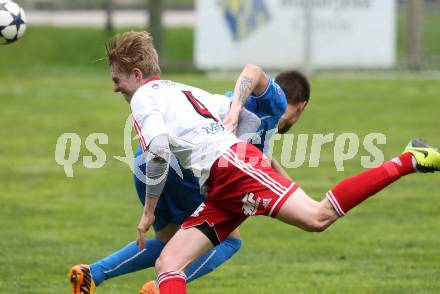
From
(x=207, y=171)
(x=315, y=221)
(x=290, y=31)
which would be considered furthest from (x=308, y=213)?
(x=290, y=31)

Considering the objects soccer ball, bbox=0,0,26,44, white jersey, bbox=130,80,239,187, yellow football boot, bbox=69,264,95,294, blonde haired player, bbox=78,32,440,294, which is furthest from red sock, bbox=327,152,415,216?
soccer ball, bbox=0,0,26,44

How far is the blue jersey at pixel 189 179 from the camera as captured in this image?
673 cm

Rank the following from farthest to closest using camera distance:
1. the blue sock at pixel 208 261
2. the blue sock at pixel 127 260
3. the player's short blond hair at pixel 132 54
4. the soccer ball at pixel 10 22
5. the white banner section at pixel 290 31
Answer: the white banner section at pixel 290 31 → the soccer ball at pixel 10 22 → the blue sock at pixel 127 260 → the blue sock at pixel 208 261 → the player's short blond hair at pixel 132 54

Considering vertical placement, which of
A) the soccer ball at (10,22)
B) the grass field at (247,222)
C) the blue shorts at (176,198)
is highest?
the soccer ball at (10,22)

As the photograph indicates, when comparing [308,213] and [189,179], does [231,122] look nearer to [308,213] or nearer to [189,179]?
[189,179]

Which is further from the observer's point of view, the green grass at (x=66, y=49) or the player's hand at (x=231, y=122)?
the green grass at (x=66, y=49)

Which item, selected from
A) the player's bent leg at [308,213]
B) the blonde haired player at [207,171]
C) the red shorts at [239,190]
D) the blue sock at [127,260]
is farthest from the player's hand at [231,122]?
the blue sock at [127,260]

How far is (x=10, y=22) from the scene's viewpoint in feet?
28.1

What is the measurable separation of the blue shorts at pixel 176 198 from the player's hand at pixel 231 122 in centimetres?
56

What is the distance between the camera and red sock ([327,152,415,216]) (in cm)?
575

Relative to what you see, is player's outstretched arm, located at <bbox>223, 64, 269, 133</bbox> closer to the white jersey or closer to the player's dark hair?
the white jersey

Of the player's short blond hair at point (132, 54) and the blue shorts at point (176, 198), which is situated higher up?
the player's short blond hair at point (132, 54)

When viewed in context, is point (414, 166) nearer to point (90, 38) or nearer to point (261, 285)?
point (261, 285)

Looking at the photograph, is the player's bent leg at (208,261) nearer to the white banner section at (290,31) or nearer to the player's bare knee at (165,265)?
the player's bare knee at (165,265)
